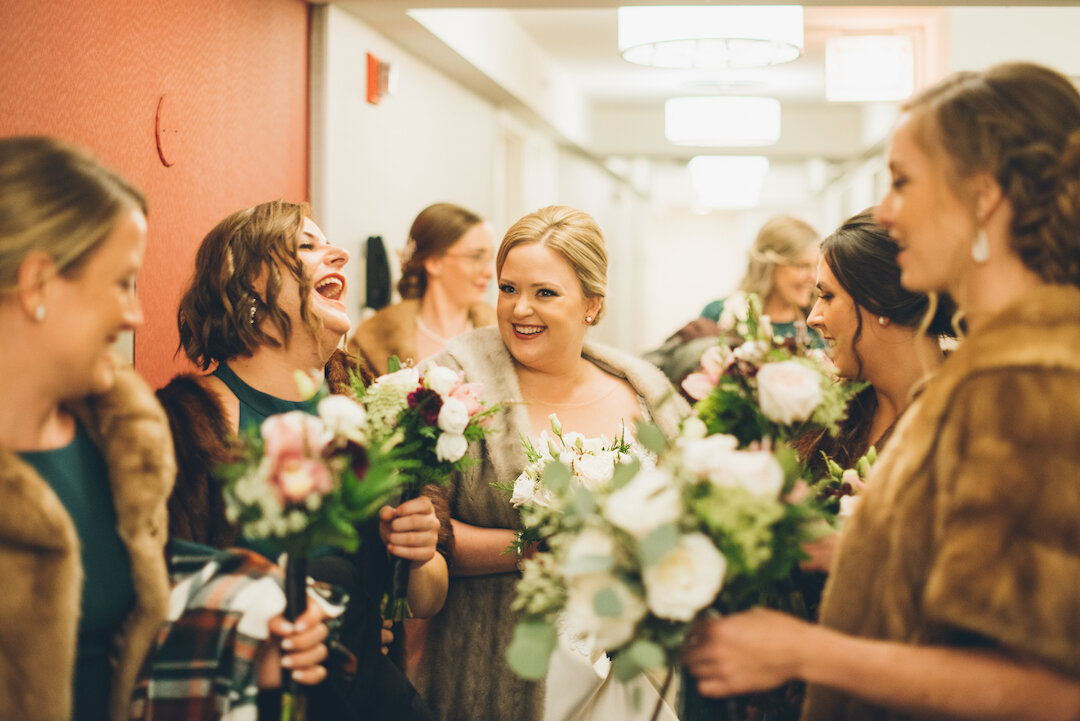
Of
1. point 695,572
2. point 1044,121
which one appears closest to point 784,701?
point 695,572

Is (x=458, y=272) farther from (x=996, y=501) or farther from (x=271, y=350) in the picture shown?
(x=996, y=501)

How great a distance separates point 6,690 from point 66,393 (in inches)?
17.1

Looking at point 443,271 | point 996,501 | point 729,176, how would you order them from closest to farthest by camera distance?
point 996,501
point 443,271
point 729,176

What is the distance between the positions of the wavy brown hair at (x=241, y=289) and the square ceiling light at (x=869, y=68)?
16.6 feet

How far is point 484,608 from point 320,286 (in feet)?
2.94

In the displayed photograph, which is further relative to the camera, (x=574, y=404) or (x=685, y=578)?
(x=574, y=404)

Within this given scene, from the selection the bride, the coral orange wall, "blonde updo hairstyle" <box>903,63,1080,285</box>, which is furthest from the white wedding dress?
the coral orange wall

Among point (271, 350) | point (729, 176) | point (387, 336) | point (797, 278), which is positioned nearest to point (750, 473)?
point (271, 350)

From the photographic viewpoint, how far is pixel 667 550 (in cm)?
138

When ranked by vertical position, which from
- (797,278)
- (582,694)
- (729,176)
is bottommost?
(582,694)

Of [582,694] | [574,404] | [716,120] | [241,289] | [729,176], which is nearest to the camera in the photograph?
[241,289]

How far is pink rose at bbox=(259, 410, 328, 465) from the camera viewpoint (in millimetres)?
1505

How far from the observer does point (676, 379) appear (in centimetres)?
467

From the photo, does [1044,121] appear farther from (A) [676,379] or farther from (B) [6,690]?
(A) [676,379]
